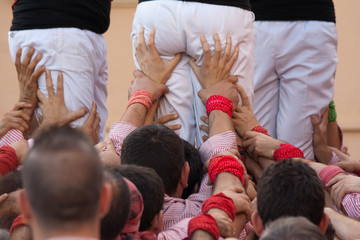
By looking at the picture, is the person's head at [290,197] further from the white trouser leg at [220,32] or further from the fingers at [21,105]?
the fingers at [21,105]

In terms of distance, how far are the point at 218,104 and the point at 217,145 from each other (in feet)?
0.73

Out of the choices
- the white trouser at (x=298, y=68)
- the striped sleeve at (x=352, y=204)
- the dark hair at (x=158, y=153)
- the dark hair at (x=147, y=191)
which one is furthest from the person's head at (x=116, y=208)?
the white trouser at (x=298, y=68)

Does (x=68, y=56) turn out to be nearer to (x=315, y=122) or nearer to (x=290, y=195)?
(x=315, y=122)

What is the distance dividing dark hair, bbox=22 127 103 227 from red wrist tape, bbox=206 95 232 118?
1.28 meters

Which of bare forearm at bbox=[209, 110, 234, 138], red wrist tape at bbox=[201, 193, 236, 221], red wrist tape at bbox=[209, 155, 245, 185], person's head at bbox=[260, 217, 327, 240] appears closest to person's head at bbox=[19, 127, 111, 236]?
person's head at bbox=[260, 217, 327, 240]

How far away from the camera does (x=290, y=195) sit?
1.36 meters

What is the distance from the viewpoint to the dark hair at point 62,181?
949 mm

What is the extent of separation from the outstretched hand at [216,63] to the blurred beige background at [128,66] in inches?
99.3

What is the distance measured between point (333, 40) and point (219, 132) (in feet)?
3.10

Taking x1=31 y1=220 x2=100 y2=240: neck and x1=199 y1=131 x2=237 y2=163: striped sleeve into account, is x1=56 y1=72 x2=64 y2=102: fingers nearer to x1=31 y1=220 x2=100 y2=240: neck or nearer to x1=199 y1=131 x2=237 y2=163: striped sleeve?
x1=199 y1=131 x2=237 y2=163: striped sleeve

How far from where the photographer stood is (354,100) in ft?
15.4

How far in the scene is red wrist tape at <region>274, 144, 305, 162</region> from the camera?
6.98 ft

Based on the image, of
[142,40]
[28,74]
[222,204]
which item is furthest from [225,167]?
[28,74]

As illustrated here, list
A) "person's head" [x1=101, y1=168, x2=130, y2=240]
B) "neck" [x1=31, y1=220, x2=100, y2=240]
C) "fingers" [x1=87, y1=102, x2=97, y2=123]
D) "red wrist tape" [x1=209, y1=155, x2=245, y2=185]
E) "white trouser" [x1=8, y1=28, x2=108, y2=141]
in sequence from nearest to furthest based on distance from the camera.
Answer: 1. "neck" [x1=31, y1=220, x2=100, y2=240]
2. "person's head" [x1=101, y1=168, x2=130, y2=240]
3. "red wrist tape" [x1=209, y1=155, x2=245, y2=185]
4. "white trouser" [x1=8, y1=28, x2=108, y2=141]
5. "fingers" [x1=87, y1=102, x2=97, y2=123]
